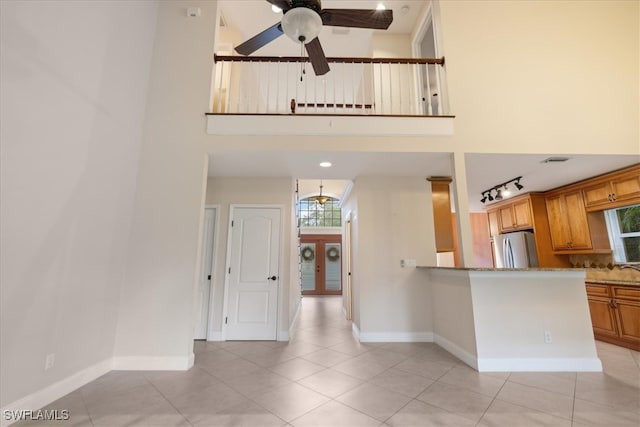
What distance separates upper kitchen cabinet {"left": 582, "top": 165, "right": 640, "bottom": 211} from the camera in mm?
3945

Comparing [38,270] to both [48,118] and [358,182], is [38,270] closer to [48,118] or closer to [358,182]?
[48,118]

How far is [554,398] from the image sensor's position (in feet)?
7.64

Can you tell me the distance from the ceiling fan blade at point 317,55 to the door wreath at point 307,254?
7.75 metres

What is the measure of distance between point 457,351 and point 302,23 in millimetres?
3925

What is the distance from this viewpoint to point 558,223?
510 centimetres

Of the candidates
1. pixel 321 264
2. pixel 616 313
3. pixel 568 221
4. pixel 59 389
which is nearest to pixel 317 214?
pixel 321 264

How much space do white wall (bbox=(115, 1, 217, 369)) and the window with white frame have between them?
6263 mm

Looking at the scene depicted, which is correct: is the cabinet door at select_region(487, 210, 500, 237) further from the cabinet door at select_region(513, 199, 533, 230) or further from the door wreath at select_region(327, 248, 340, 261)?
the door wreath at select_region(327, 248, 340, 261)

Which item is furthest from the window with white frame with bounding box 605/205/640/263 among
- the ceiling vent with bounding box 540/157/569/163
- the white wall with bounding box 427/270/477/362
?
the white wall with bounding box 427/270/477/362

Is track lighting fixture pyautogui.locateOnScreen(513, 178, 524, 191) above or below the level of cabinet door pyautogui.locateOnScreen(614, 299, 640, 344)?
above

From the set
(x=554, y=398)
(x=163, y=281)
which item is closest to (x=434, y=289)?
(x=554, y=398)

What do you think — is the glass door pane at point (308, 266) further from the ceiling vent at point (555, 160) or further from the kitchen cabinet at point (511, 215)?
the ceiling vent at point (555, 160)

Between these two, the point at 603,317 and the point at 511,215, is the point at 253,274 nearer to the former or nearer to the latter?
the point at 603,317

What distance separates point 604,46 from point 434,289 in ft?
13.5
